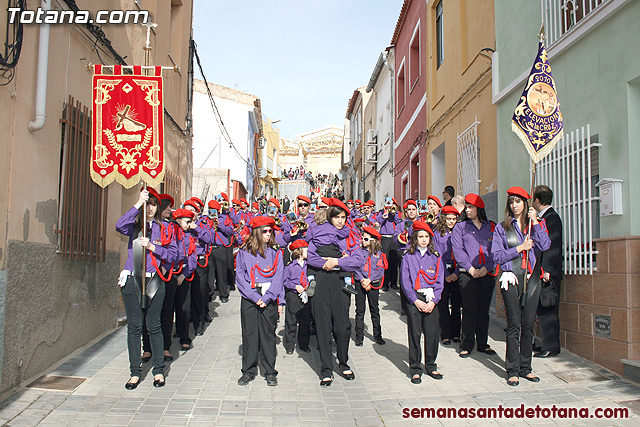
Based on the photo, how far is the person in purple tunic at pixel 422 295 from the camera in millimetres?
5965

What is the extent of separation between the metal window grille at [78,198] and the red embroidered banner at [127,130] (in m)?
0.52

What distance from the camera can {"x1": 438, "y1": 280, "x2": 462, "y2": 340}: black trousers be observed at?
25.0 feet

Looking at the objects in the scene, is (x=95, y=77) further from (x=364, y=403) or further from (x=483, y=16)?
(x=483, y=16)

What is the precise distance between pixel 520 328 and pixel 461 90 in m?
7.15

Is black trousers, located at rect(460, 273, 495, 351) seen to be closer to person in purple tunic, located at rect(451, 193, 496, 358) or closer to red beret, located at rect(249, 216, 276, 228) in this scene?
person in purple tunic, located at rect(451, 193, 496, 358)

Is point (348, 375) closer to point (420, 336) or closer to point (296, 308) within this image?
point (420, 336)

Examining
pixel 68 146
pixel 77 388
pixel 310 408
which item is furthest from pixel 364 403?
pixel 68 146

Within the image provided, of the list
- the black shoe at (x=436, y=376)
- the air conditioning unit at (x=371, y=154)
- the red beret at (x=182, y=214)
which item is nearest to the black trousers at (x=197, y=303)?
the red beret at (x=182, y=214)

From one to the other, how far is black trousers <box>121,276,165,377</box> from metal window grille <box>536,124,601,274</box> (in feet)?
16.3

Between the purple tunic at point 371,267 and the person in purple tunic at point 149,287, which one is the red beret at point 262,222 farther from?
the purple tunic at point 371,267

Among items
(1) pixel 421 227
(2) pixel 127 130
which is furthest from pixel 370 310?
(2) pixel 127 130

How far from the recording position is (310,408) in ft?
17.0

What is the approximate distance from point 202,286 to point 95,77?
3.65 metres
